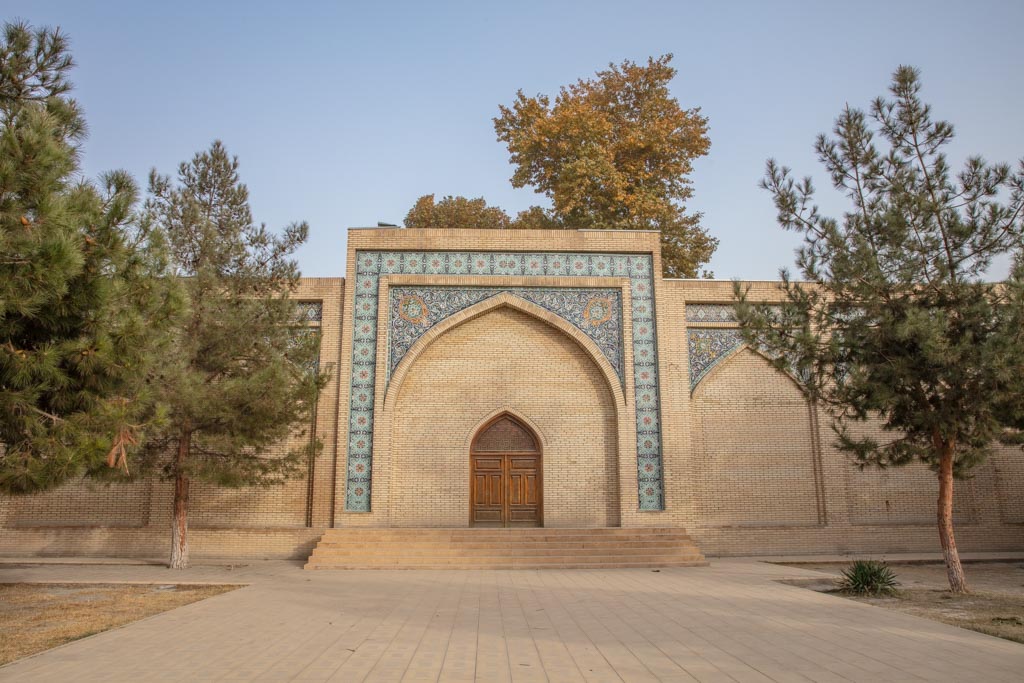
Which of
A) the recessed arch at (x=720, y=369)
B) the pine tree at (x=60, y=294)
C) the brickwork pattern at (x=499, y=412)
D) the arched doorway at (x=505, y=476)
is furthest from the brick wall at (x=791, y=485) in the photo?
the pine tree at (x=60, y=294)

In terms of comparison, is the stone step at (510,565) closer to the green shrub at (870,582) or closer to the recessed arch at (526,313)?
the recessed arch at (526,313)

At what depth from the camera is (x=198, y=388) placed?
362 inches

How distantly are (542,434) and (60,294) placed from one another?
28.1 ft

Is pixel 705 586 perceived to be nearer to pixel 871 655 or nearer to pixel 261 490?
pixel 871 655

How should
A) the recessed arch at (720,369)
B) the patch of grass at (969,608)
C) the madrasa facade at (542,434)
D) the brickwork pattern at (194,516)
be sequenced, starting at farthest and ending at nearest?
the recessed arch at (720,369) < the madrasa facade at (542,434) < the brickwork pattern at (194,516) < the patch of grass at (969,608)

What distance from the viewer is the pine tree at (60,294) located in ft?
15.3

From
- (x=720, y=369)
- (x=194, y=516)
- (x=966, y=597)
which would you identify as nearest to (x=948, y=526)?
(x=966, y=597)

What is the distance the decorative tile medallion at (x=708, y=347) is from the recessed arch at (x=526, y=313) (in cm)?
143

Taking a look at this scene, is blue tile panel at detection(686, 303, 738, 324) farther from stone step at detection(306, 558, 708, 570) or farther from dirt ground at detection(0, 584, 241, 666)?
dirt ground at detection(0, 584, 241, 666)

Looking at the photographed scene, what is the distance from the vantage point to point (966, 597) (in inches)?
301

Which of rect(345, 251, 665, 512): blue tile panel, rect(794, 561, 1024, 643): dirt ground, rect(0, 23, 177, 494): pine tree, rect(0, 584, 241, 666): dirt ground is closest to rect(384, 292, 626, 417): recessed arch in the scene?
rect(345, 251, 665, 512): blue tile panel

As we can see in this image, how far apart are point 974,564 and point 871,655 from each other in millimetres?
8141

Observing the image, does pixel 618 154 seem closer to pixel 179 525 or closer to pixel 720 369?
pixel 720 369

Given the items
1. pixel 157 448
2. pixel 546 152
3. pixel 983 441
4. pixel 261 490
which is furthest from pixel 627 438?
pixel 546 152
